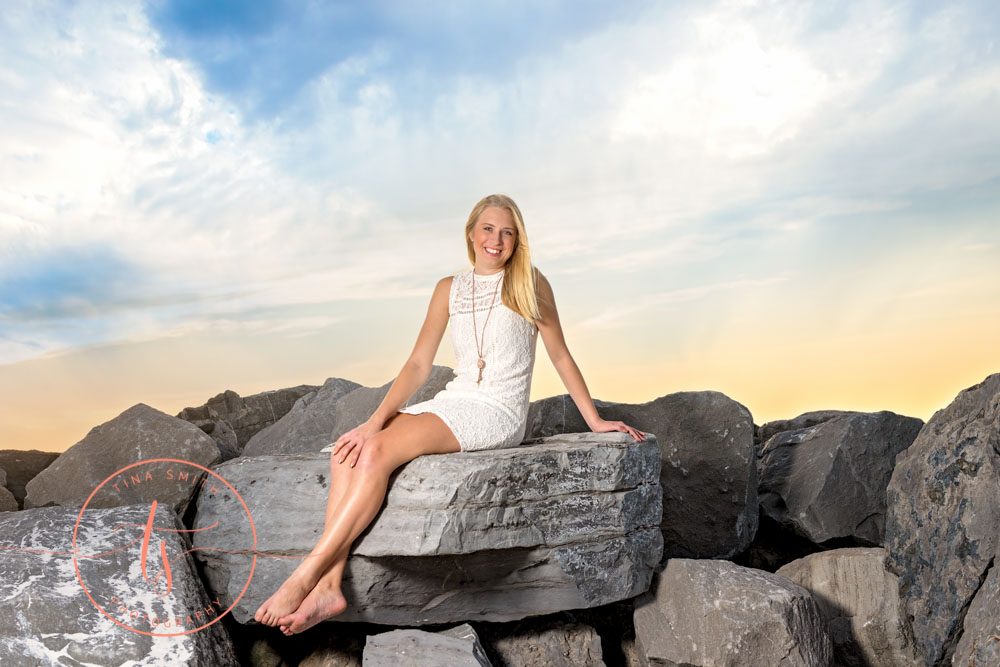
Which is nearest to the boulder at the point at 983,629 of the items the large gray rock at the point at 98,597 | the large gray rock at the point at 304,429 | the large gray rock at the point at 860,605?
the large gray rock at the point at 860,605

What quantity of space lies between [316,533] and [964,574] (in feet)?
10.2

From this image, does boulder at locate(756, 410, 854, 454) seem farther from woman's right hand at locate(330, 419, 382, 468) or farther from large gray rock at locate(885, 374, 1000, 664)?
woman's right hand at locate(330, 419, 382, 468)

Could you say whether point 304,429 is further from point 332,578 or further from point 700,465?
point 700,465

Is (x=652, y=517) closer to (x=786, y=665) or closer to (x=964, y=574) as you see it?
(x=786, y=665)

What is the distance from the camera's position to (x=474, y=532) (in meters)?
3.72

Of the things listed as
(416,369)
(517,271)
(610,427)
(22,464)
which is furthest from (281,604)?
(22,464)

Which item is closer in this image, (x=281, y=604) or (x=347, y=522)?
(x=281, y=604)

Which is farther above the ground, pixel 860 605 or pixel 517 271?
pixel 517 271

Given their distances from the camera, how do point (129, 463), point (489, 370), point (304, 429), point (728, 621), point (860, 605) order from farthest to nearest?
point (304, 429), point (129, 463), point (860, 605), point (489, 370), point (728, 621)

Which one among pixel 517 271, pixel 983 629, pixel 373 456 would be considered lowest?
pixel 983 629

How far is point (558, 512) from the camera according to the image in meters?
3.91

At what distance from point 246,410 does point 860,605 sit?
16.1 feet

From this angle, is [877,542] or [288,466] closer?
[288,466]

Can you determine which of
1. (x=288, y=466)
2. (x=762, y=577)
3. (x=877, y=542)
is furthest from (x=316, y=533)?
(x=877, y=542)
